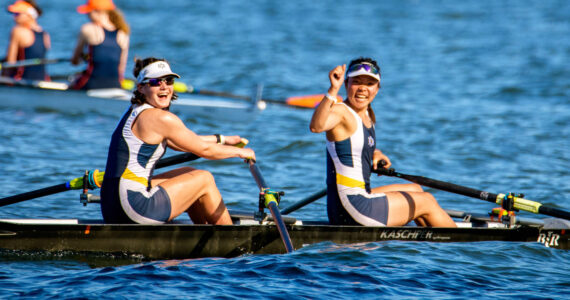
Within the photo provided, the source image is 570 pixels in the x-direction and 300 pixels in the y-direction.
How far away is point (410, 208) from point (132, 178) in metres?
2.48

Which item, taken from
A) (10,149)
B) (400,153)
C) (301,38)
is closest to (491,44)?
(301,38)

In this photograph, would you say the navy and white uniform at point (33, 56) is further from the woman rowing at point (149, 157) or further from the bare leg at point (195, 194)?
the bare leg at point (195, 194)

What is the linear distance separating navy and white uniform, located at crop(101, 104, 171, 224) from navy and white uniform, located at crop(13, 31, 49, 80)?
29.9 feet

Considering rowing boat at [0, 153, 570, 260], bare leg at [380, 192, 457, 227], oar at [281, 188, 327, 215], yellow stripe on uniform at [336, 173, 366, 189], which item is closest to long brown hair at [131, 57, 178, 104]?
rowing boat at [0, 153, 570, 260]

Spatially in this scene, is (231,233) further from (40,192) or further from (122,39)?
(122,39)

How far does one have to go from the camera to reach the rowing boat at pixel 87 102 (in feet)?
47.0

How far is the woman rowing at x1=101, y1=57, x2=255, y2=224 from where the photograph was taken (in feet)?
20.9

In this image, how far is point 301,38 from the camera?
26406mm

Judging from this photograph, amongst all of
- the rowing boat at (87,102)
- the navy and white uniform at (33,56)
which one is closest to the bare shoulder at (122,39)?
the rowing boat at (87,102)

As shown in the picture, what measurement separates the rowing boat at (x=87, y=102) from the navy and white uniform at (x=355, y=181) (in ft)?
25.0

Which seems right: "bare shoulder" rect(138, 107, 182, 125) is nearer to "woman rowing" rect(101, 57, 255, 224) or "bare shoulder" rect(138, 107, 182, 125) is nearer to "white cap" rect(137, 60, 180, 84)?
"woman rowing" rect(101, 57, 255, 224)

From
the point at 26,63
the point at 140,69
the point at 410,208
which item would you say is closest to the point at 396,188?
the point at 410,208

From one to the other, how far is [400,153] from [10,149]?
6060 millimetres

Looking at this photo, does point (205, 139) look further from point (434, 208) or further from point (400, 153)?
point (400, 153)
